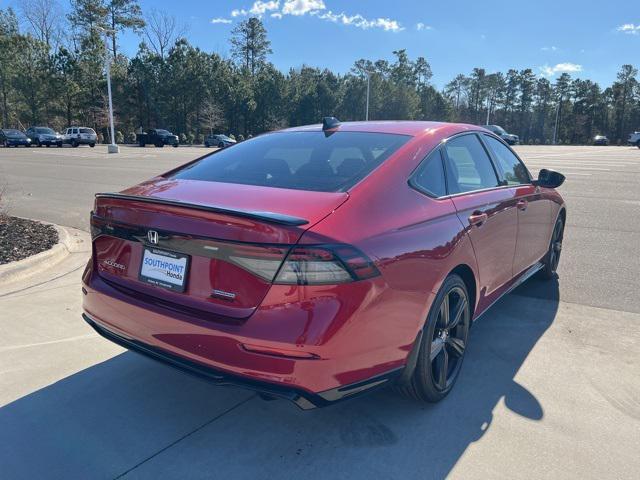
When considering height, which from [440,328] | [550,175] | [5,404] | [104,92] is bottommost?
[5,404]

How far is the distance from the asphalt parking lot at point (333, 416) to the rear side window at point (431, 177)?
1.25 meters

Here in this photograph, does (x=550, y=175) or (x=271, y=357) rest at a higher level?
(x=550, y=175)

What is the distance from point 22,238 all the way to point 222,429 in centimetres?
452

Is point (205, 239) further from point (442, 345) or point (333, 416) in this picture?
point (442, 345)

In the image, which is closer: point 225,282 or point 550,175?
point 225,282

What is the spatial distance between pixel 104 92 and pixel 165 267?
60.4 m

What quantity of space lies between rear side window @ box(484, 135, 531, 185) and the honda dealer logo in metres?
2.70

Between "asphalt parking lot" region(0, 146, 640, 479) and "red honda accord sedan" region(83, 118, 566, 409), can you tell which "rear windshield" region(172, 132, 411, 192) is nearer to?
"red honda accord sedan" region(83, 118, 566, 409)

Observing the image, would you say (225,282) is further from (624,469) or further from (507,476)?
(624,469)

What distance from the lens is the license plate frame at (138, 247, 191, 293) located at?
7.84 ft

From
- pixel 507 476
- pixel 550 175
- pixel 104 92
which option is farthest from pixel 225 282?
pixel 104 92

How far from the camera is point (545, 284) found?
5.18 metres

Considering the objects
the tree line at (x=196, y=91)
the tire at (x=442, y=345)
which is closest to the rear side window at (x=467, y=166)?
the tire at (x=442, y=345)

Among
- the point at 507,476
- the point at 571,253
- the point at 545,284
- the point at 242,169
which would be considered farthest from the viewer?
the point at 571,253
